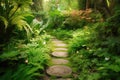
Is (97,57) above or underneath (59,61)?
above

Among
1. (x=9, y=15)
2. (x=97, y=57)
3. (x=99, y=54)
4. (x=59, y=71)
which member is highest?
(x=9, y=15)

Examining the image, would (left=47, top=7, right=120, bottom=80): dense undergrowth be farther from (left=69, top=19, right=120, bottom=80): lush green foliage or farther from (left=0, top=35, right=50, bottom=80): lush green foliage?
(left=0, top=35, right=50, bottom=80): lush green foliage

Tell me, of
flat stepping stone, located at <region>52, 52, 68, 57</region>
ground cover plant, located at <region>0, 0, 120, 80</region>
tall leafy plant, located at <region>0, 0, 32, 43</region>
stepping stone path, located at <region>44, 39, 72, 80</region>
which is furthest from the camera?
flat stepping stone, located at <region>52, 52, 68, 57</region>

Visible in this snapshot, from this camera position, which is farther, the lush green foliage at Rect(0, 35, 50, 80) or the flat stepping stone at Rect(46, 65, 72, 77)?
the flat stepping stone at Rect(46, 65, 72, 77)

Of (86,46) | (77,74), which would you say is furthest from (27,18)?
(77,74)

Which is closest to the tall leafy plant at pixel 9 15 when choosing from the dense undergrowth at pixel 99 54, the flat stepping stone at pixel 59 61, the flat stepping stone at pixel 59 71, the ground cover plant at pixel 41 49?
the ground cover plant at pixel 41 49

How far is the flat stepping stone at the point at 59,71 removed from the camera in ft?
17.6

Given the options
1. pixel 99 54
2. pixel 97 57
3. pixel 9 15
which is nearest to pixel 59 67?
pixel 97 57

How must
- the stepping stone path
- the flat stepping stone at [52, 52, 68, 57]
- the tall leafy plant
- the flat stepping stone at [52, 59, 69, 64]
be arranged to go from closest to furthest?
1. the tall leafy plant
2. the stepping stone path
3. the flat stepping stone at [52, 59, 69, 64]
4. the flat stepping stone at [52, 52, 68, 57]

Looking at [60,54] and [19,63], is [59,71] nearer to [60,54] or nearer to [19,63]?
[19,63]

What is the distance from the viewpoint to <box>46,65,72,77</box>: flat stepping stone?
537cm

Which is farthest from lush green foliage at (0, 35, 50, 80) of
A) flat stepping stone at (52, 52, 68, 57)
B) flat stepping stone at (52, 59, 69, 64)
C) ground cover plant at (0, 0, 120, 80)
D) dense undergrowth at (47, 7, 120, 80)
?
flat stepping stone at (52, 52, 68, 57)

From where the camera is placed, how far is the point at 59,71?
5570mm

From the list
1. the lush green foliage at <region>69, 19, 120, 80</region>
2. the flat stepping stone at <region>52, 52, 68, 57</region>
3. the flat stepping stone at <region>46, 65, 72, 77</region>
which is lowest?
the flat stepping stone at <region>46, 65, 72, 77</region>
